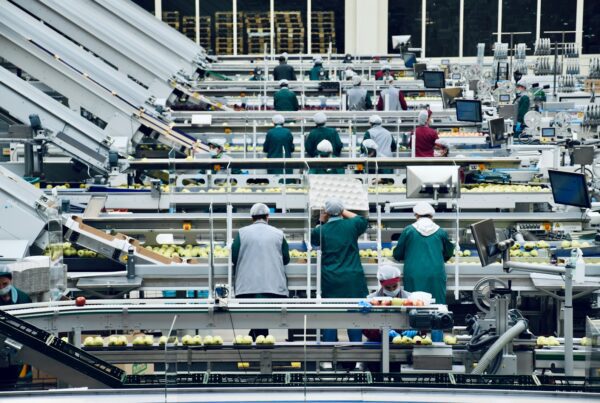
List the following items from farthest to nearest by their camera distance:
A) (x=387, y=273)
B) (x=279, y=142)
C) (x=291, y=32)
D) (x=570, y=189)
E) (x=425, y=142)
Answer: (x=291, y=32), (x=425, y=142), (x=279, y=142), (x=570, y=189), (x=387, y=273)

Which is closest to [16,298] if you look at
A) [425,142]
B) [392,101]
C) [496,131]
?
[425,142]

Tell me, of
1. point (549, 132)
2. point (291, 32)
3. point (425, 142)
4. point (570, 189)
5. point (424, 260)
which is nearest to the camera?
point (424, 260)

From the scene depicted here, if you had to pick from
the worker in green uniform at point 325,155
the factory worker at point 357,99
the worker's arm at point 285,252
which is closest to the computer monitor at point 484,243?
the worker's arm at point 285,252

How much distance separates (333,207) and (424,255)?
2.42 feet

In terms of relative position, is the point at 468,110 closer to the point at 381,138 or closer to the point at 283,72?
the point at 381,138

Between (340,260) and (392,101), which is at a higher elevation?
(392,101)

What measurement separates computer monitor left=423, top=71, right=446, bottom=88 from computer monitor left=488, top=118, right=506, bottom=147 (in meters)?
5.12

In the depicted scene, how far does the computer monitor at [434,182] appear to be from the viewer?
9344 mm

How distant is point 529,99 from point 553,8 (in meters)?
9.82

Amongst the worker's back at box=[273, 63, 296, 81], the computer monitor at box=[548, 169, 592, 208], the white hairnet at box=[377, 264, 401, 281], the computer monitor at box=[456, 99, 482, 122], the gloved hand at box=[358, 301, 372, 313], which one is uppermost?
the worker's back at box=[273, 63, 296, 81]

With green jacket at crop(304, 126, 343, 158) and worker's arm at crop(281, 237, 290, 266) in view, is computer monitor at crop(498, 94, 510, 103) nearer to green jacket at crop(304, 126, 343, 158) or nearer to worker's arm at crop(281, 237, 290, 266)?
green jacket at crop(304, 126, 343, 158)

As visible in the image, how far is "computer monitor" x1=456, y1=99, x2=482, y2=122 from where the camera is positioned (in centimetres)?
1661

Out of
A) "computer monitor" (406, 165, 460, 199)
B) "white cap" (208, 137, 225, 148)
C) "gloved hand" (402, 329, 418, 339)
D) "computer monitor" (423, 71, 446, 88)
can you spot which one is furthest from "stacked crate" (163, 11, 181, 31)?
"gloved hand" (402, 329, 418, 339)

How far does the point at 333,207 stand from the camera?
29.2 feet
